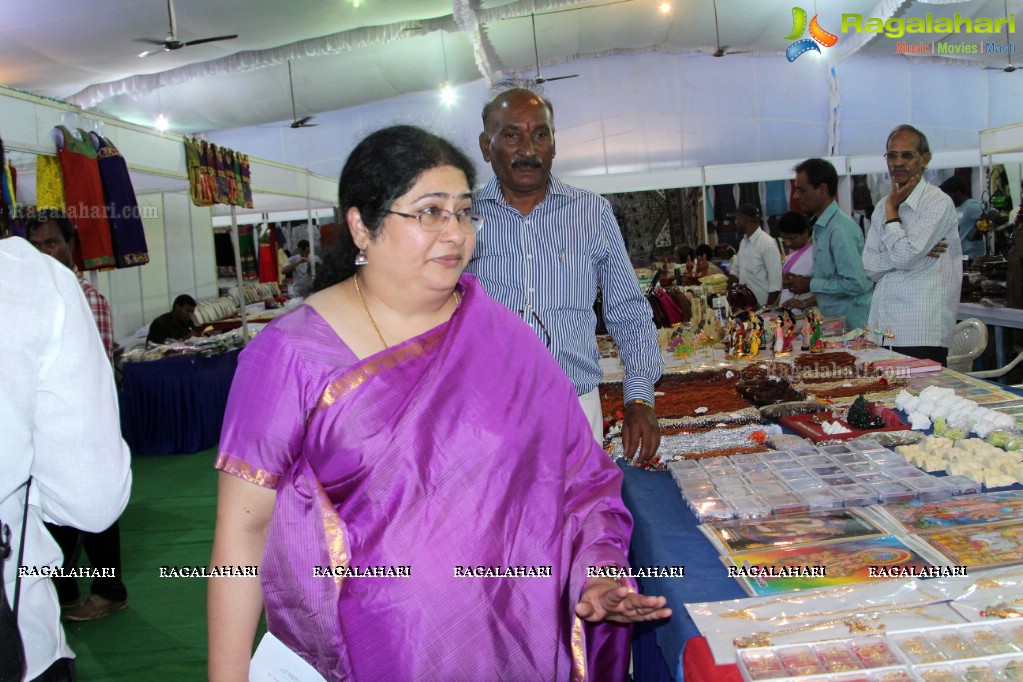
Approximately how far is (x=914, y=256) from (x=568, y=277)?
198cm

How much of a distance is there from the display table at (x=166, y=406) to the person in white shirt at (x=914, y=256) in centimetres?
513

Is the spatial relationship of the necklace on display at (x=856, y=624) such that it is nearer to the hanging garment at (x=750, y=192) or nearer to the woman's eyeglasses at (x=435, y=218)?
the woman's eyeglasses at (x=435, y=218)

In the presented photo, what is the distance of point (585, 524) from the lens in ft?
5.06

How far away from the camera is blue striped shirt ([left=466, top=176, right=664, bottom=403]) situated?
95.1 inches

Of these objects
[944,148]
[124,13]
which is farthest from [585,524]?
[944,148]

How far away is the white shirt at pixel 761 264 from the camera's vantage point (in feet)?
21.2

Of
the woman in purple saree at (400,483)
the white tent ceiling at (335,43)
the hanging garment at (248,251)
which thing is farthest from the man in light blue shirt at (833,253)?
the hanging garment at (248,251)

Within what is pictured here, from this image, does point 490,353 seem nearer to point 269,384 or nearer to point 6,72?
point 269,384

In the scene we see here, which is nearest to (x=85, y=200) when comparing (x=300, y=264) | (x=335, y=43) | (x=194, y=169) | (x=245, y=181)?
(x=194, y=169)

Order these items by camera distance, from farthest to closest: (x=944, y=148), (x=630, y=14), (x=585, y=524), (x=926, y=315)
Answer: (x=944, y=148) < (x=630, y=14) < (x=926, y=315) < (x=585, y=524)

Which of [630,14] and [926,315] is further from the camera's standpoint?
[630,14]

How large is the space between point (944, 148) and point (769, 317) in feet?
43.9

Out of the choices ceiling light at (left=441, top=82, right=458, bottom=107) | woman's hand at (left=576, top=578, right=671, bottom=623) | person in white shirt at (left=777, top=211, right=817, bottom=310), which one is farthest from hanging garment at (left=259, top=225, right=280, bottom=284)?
woman's hand at (left=576, top=578, right=671, bottom=623)

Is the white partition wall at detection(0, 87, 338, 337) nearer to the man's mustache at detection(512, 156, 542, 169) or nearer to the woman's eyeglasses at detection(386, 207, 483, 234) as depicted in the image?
the man's mustache at detection(512, 156, 542, 169)
